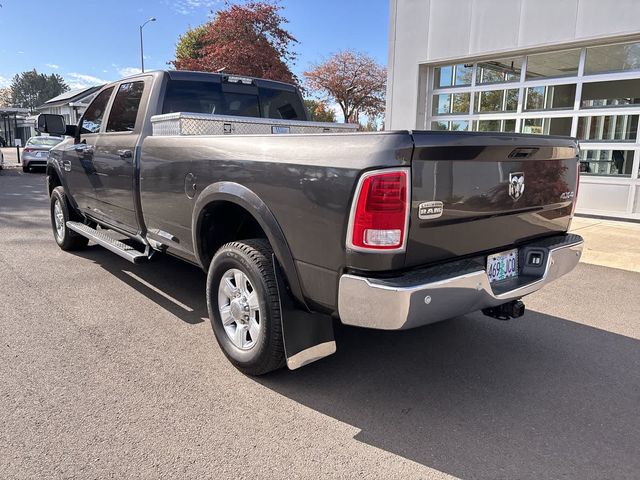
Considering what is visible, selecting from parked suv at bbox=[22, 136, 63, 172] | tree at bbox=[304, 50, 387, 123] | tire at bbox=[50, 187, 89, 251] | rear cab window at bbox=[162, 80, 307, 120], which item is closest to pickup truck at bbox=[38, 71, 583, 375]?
rear cab window at bbox=[162, 80, 307, 120]

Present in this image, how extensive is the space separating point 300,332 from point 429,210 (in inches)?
41.3

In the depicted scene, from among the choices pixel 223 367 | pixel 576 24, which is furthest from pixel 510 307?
pixel 576 24

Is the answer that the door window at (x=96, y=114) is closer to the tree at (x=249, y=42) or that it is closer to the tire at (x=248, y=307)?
the tire at (x=248, y=307)

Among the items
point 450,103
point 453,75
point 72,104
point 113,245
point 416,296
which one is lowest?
point 113,245

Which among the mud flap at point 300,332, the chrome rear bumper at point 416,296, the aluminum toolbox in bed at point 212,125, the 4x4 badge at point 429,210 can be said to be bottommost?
the mud flap at point 300,332

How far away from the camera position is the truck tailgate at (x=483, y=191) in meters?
2.53

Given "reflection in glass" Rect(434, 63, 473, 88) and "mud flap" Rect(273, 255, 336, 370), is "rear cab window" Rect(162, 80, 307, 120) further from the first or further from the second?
"reflection in glass" Rect(434, 63, 473, 88)

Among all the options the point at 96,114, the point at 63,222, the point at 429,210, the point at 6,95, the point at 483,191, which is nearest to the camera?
the point at 429,210

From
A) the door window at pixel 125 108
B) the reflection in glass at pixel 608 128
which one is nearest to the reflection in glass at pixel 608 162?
the reflection in glass at pixel 608 128

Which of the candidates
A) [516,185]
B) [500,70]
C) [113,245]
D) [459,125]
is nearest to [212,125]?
[113,245]

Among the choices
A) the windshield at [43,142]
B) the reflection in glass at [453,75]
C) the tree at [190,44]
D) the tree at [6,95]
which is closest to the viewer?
the reflection in glass at [453,75]

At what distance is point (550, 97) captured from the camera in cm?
986

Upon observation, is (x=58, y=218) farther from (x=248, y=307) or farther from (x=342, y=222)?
(x=342, y=222)

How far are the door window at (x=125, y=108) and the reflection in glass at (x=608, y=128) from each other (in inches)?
323
